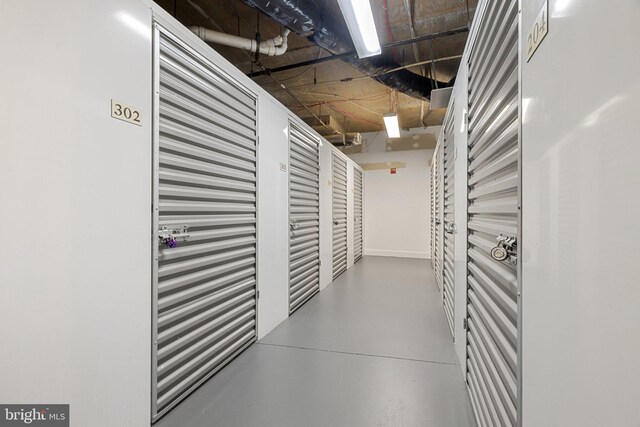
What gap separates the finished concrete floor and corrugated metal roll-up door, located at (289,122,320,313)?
39 cm

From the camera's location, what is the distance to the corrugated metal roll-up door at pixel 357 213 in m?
5.95

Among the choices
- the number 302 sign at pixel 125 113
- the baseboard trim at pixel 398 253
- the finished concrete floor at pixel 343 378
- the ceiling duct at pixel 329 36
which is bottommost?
the finished concrete floor at pixel 343 378

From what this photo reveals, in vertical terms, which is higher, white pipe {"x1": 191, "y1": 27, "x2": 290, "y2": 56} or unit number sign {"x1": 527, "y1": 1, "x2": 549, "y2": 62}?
white pipe {"x1": 191, "y1": 27, "x2": 290, "y2": 56}

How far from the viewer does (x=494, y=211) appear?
1.17 meters

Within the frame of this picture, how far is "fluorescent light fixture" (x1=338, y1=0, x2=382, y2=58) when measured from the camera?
5.78 ft

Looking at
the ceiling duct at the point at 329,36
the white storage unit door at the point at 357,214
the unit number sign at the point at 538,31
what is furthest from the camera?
the white storage unit door at the point at 357,214

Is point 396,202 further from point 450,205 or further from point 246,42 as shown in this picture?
point 246,42

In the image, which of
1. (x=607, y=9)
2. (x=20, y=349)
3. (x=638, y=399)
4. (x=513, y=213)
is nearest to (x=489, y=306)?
(x=513, y=213)

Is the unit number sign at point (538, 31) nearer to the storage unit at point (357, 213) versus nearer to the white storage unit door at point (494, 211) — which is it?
the white storage unit door at point (494, 211)

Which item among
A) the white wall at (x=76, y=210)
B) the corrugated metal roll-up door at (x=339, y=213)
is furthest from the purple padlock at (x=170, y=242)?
the corrugated metal roll-up door at (x=339, y=213)

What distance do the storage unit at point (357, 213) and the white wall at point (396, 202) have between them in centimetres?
41

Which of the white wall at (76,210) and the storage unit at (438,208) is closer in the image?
the white wall at (76,210)

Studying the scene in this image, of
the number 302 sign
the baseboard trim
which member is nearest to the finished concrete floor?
the number 302 sign

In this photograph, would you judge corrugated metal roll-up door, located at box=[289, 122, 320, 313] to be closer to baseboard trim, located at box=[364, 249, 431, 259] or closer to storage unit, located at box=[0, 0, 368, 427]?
storage unit, located at box=[0, 0, 368, 427]
